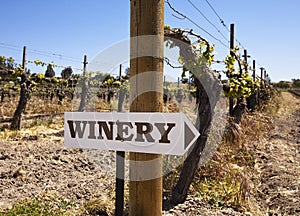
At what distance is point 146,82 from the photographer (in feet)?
5.48

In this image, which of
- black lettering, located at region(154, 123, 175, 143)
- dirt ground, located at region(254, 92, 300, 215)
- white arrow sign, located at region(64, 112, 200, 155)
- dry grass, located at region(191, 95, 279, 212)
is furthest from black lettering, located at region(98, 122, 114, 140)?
dirt ground, located at region(254, 92, 300, 215)

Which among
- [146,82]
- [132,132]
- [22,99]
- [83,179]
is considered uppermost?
[22,99]

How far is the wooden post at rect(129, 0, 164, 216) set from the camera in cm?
167

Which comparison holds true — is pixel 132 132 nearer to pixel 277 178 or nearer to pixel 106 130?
pixel 106 130

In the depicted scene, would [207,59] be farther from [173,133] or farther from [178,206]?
[173,133]

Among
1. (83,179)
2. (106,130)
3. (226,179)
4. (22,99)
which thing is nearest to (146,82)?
(106,130)

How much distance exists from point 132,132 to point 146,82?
30cm

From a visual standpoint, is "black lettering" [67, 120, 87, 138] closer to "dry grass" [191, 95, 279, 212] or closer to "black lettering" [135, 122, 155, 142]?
"black lettering" [135, 122, 155, 142]

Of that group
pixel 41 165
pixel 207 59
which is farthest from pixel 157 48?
pixel 41 165

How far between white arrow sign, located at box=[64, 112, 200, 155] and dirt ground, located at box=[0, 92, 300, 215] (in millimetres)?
1761

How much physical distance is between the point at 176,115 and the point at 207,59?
2277 mm

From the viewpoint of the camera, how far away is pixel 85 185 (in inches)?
161

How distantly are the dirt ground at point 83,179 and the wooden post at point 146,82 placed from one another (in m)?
1.66

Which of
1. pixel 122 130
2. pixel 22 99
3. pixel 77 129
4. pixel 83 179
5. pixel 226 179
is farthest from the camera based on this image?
pixel 22 99
